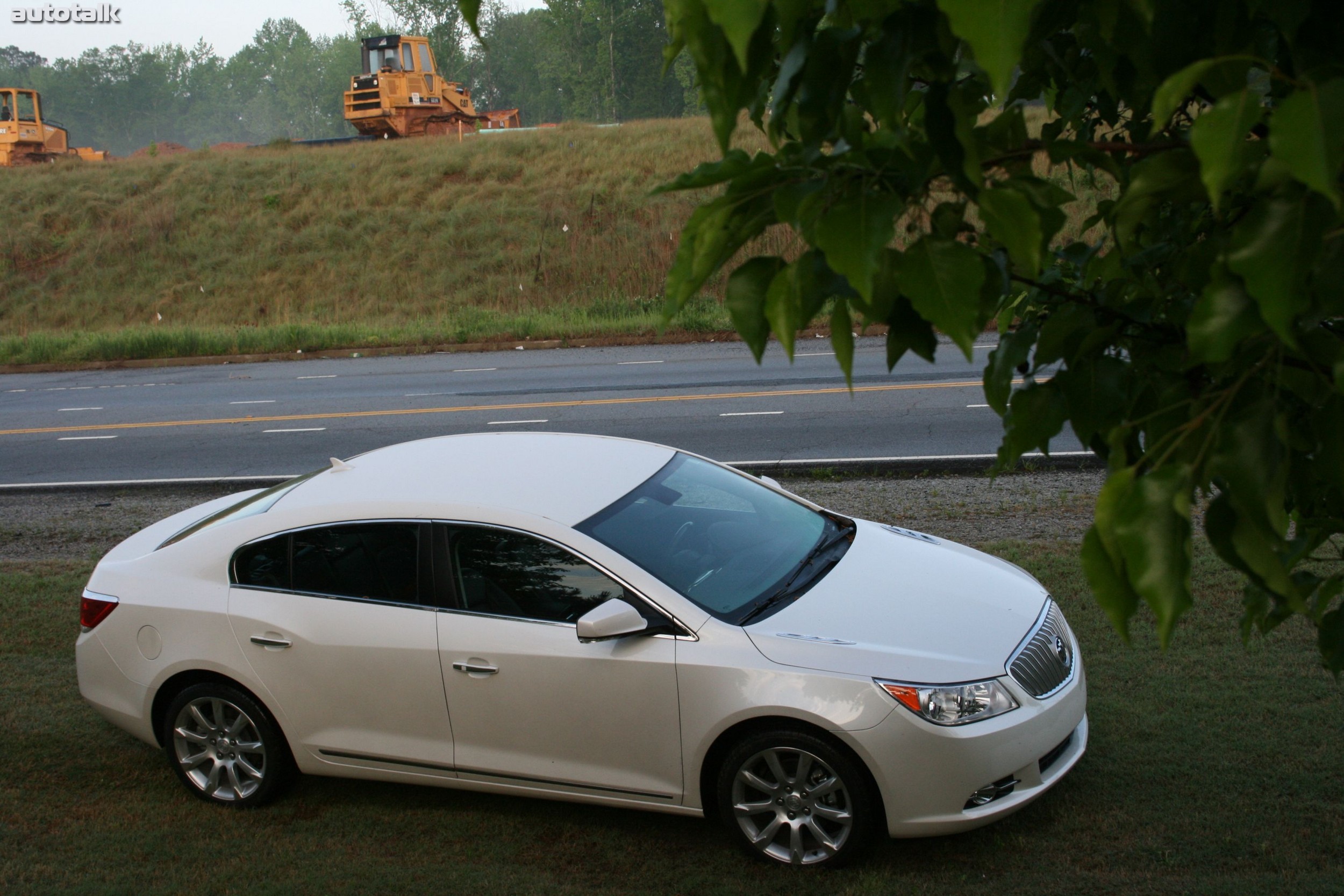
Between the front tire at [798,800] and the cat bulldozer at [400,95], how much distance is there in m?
43.7

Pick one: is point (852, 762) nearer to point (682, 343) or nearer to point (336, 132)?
point (682, 343)

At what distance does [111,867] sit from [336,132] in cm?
13814

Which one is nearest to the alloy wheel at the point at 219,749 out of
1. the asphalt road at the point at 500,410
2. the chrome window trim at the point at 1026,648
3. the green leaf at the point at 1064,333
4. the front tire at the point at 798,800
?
the front tire at the point at 798,800

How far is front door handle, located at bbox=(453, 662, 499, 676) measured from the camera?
15.6ft

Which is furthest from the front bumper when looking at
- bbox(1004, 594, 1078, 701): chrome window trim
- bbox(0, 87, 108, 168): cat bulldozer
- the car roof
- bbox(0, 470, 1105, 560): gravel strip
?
bbox(0, 87, 108, 168): cat bulldozer

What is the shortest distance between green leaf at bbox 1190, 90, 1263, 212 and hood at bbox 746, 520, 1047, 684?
330cm

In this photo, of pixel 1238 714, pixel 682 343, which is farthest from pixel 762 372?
pixel 1238 714

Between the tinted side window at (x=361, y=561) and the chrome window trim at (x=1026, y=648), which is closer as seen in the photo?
the chrome window trim at (x=1026, y=648)

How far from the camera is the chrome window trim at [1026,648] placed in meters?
4.53

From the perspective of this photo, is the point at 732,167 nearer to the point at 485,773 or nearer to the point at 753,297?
the point at 753,297

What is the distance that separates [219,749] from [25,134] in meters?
53.0

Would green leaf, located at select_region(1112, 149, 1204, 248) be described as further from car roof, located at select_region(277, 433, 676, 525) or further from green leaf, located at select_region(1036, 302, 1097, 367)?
car roof, located at select_region(277, 433, 676, 525)

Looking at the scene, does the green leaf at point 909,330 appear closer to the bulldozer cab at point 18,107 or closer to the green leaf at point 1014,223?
the green leaf at point 1014,223

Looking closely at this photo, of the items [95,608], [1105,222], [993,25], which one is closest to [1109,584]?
[993,25]
